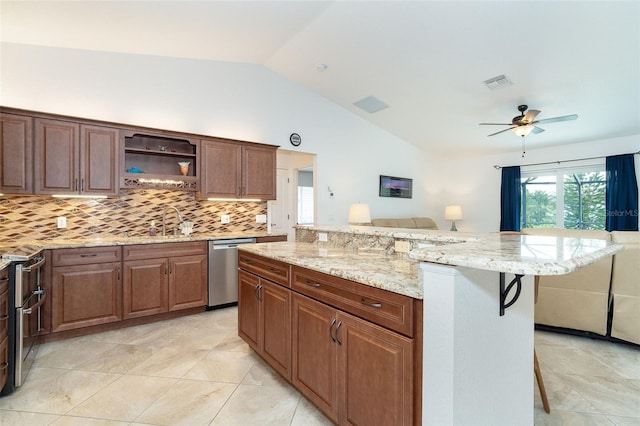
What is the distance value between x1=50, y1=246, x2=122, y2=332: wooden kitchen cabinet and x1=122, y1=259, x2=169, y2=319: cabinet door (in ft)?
0.23

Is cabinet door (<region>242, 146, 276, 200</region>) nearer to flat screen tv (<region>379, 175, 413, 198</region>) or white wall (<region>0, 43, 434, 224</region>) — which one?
white wall (<region>0, 43, 434, 224</region>)

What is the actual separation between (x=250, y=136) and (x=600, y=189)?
6199 mm

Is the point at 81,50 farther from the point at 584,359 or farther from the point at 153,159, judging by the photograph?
the point at 584,359

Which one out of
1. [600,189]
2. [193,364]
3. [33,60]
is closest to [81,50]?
[33,60]

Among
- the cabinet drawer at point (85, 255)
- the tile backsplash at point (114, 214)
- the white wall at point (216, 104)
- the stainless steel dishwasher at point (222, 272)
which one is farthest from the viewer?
the stainless steel dishwasher at point (222, 272)

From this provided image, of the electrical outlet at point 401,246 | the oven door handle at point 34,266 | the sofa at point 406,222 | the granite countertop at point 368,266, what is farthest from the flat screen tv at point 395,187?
the oven door handle at point 34,266

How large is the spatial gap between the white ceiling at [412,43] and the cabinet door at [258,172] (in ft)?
4.38

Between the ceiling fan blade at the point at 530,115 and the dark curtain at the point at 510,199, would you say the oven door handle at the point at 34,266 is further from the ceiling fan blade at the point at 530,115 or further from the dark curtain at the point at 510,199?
the dark curtain at the point at 510,199

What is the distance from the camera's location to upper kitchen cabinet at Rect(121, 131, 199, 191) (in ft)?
11.5

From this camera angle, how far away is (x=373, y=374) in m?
1.37

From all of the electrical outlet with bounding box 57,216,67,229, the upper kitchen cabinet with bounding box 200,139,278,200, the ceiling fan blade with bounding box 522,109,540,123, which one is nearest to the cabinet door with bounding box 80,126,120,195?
the electrical outlet with bounding box 57,216,67,229

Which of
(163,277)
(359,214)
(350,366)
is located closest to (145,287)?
(163,277)

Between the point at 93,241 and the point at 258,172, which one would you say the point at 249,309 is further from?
the point at 258,172

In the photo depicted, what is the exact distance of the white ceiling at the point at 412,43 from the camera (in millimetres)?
2865
